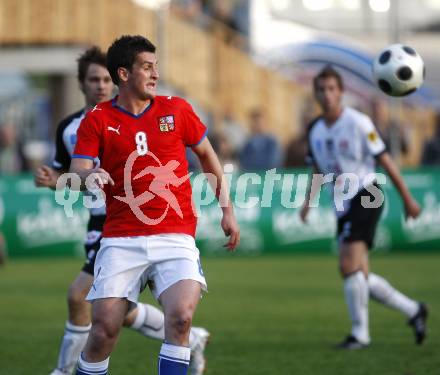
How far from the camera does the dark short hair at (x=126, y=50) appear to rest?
21.9 ft

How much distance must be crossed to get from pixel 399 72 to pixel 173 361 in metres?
3.80

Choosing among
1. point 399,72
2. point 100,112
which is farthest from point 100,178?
point 399,72

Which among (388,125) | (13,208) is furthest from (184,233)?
(388,125)

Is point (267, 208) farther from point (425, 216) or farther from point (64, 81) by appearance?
point (64, 81)

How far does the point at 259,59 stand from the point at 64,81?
10.6m

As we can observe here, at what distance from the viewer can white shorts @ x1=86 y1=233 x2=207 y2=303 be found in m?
6.54

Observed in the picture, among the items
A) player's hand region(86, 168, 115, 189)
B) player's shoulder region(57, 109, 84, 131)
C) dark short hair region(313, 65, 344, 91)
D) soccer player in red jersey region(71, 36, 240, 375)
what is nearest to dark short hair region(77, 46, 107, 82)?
player's shoulder region(57, 109, 84, 131)

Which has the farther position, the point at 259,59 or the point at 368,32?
the point at 368,32

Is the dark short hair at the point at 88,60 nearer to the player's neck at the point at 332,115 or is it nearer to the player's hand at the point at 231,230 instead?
Result: the player's hand at the point at 231,230

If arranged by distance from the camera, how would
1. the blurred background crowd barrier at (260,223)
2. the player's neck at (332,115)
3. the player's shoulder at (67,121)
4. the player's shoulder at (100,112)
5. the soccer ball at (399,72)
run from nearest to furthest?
the player's shoulder at (100,112)
the player's shoulder at (67,121)
the soccer ball at (399,72)
the player's neck at (332,115)
the blurred background crowd barrier at (260,223)

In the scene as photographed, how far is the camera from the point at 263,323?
11.4 m

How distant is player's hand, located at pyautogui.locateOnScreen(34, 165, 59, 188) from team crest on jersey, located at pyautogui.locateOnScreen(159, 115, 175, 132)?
122cm

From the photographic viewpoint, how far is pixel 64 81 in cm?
2170

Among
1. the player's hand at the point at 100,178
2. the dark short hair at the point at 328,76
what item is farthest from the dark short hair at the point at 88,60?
the dark short hair at the point at 328,76
